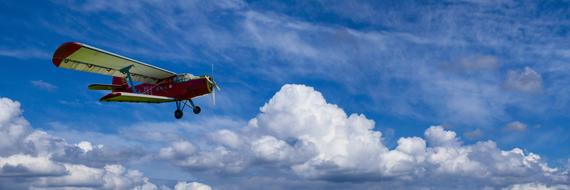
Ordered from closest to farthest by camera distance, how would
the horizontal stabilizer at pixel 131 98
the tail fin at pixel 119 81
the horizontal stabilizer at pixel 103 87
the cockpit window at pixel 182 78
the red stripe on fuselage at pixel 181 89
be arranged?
the horizontal stabilizer at pixel 131 98 → the red stripe on fuselage at pixel 181 89 → the cockpit window at pixel 182 78 → the horizontal stabilizer at pixel 103 87 → the tail fin at pixel 119 81

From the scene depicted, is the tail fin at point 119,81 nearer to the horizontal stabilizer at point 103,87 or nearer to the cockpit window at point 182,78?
the horizontal stabilizer at point 103,87

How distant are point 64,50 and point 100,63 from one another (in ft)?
14.8

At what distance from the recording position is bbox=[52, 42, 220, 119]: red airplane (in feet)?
148

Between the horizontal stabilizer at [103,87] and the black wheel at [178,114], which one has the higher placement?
the horizontal stabilizer at [103,87]

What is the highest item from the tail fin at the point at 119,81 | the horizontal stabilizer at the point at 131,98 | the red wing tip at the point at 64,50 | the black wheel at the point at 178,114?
the tail fin at the point at 119,81

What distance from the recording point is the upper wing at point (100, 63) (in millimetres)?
43562

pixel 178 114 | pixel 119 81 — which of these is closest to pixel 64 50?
pixel 178 114

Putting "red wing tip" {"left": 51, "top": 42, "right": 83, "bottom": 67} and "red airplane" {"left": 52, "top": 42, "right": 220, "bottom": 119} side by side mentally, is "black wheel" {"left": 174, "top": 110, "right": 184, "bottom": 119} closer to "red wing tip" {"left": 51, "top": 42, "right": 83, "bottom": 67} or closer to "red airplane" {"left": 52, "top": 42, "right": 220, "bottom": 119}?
"red airplane" {"left": 52, "top": 42, "right": 220, "bottom": 119}

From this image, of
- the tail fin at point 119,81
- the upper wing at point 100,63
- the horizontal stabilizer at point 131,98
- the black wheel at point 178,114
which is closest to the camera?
the horizontal stabilizer at point 131,98

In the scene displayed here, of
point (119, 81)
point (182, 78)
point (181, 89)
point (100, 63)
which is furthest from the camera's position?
point (119, 81)

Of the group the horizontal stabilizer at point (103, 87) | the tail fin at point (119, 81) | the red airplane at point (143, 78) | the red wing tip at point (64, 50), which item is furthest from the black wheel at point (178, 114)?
the red wing tip at point (64, 50)

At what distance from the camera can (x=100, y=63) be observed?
47.4 metres

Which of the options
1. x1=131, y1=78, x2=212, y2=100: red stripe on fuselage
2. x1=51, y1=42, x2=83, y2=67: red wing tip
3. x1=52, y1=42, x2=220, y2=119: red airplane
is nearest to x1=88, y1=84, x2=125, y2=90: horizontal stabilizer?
x1=52, y1=42, x2=220, y2=119: red airplane

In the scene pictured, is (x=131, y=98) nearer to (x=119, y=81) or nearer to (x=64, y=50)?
(x=64, y=50)
